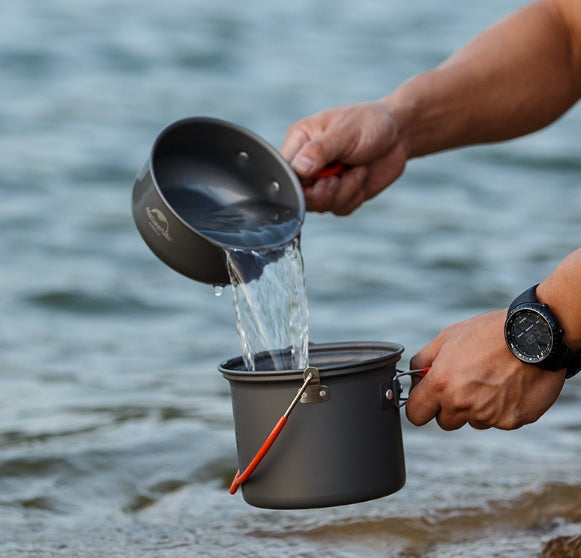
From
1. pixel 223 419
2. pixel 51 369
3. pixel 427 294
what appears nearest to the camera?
pixel 223 419

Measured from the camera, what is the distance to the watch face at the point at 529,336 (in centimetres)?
219

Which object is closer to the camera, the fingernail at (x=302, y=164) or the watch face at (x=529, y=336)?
the watch face at (x=529, y=336)

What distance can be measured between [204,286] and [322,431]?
11.2 ft

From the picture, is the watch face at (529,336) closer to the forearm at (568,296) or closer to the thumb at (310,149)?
the forearm at (568,296)

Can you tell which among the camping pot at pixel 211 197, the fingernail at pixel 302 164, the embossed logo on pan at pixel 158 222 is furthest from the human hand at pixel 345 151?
the embossed logo on pan at pixel 158 222

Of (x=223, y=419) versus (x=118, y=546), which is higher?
(x=223, y=419)

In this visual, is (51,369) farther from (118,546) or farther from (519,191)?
(519,191)

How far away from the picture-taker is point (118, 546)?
272 centimetres

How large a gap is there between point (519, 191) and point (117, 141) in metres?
2.56

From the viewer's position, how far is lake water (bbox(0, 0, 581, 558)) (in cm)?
285

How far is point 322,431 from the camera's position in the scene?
6.70ft

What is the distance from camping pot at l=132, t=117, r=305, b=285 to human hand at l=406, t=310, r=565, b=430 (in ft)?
1.33

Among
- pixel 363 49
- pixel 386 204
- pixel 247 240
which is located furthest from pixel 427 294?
pixel 363 49

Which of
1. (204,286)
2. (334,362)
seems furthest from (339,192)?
(204,286)
